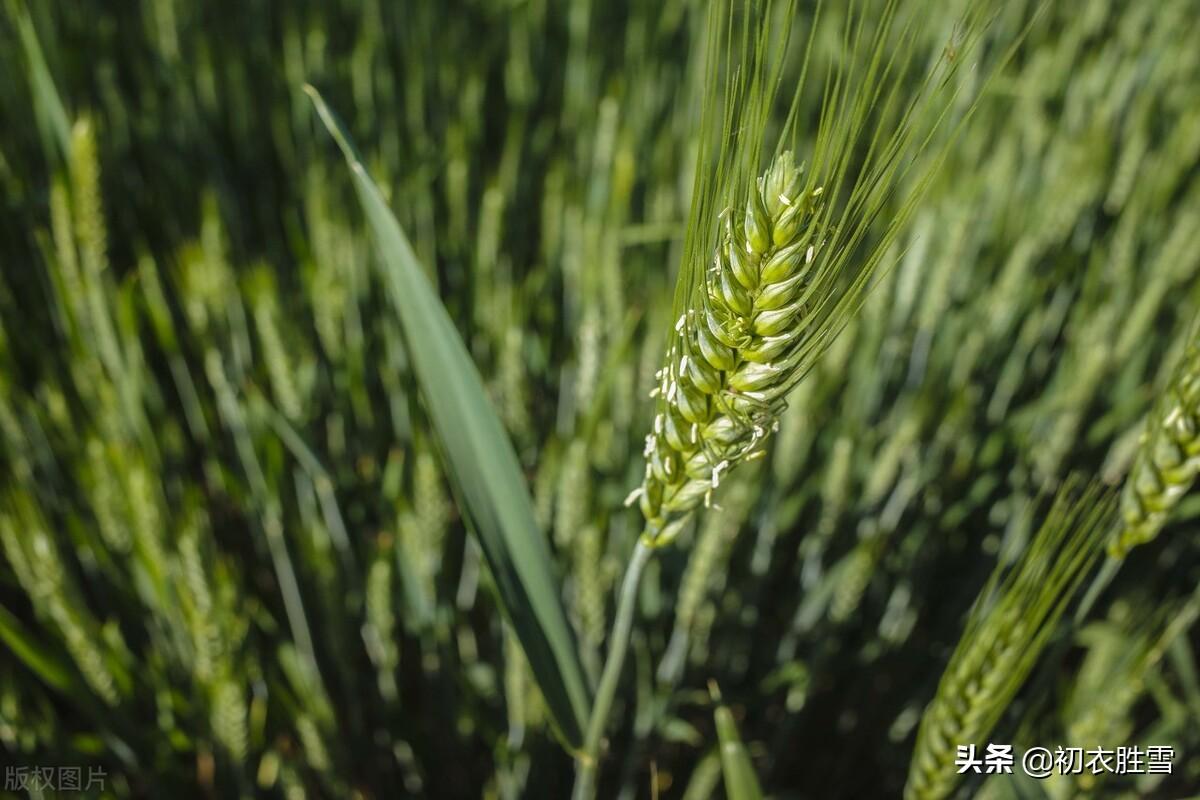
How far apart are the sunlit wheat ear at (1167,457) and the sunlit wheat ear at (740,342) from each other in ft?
1.03

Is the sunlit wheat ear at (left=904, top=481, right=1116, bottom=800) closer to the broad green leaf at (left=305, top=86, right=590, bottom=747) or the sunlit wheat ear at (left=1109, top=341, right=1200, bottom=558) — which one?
the sunlit wheat ear at (left=1109, top=341, right=1200, bottom=558)

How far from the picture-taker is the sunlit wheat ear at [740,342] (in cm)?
56

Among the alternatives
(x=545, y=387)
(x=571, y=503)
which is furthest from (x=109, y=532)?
(x=545, y=387)

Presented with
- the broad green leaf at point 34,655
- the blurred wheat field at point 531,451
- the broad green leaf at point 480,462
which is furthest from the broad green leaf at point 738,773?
the broad green leaf at point 34,655

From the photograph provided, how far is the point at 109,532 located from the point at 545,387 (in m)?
0.58

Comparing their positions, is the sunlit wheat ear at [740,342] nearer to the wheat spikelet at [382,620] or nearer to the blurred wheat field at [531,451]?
the blurred wheat field at [531,451]

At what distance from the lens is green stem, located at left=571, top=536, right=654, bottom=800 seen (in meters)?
0.66

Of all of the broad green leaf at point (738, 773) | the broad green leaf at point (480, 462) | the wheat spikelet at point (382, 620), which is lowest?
the wheat spikelet at point (382, 620)

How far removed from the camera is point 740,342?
575 millimetres

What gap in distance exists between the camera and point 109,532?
0.96 meters

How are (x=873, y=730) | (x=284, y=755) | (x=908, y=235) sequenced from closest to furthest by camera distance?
(x=284, y=755) < (x=873, y=730) < (x=908, y=235)

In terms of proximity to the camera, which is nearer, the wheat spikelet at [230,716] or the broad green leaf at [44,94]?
the wheat spikelet at [230,716]

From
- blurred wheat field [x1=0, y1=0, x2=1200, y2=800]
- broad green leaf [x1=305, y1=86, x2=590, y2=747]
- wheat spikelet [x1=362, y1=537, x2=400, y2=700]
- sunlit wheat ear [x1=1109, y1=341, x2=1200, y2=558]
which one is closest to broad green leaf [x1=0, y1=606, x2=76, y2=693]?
blurred wheat field [x1=0, y1=0, x2=1200, y2=800]

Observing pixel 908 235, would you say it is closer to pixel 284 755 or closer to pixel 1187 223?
pixel 1187 223
